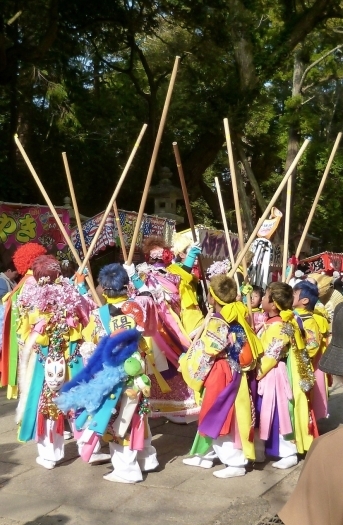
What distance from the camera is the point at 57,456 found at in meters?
5.14

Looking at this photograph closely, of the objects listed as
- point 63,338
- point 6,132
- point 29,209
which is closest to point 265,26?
point 6,132

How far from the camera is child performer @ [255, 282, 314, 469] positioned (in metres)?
5.24

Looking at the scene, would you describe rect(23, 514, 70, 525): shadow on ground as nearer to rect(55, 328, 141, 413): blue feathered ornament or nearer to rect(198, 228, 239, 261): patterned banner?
rect(55, 328, 141, 413): blue feathered ornament

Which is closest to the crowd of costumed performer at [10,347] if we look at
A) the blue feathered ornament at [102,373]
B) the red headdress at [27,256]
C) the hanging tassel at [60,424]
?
the red headdress at [27,256]

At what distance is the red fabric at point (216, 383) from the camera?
16.1ft

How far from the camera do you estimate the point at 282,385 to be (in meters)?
5.30

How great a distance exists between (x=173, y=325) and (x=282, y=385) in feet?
4.36

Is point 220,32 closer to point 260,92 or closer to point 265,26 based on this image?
point 260,92

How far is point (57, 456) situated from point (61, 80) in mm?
9930

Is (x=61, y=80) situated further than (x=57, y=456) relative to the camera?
Yes

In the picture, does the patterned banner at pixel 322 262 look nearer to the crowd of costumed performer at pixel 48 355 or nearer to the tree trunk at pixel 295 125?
the tree trunk at pixel 295 125

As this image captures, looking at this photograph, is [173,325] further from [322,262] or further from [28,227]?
[322,262]

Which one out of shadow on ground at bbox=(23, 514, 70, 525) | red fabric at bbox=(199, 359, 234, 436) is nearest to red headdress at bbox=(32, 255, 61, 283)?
red fabric at bbox=(199, 359, 234, 436)

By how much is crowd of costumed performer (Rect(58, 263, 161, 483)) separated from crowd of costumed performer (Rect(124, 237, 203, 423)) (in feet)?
3.42
